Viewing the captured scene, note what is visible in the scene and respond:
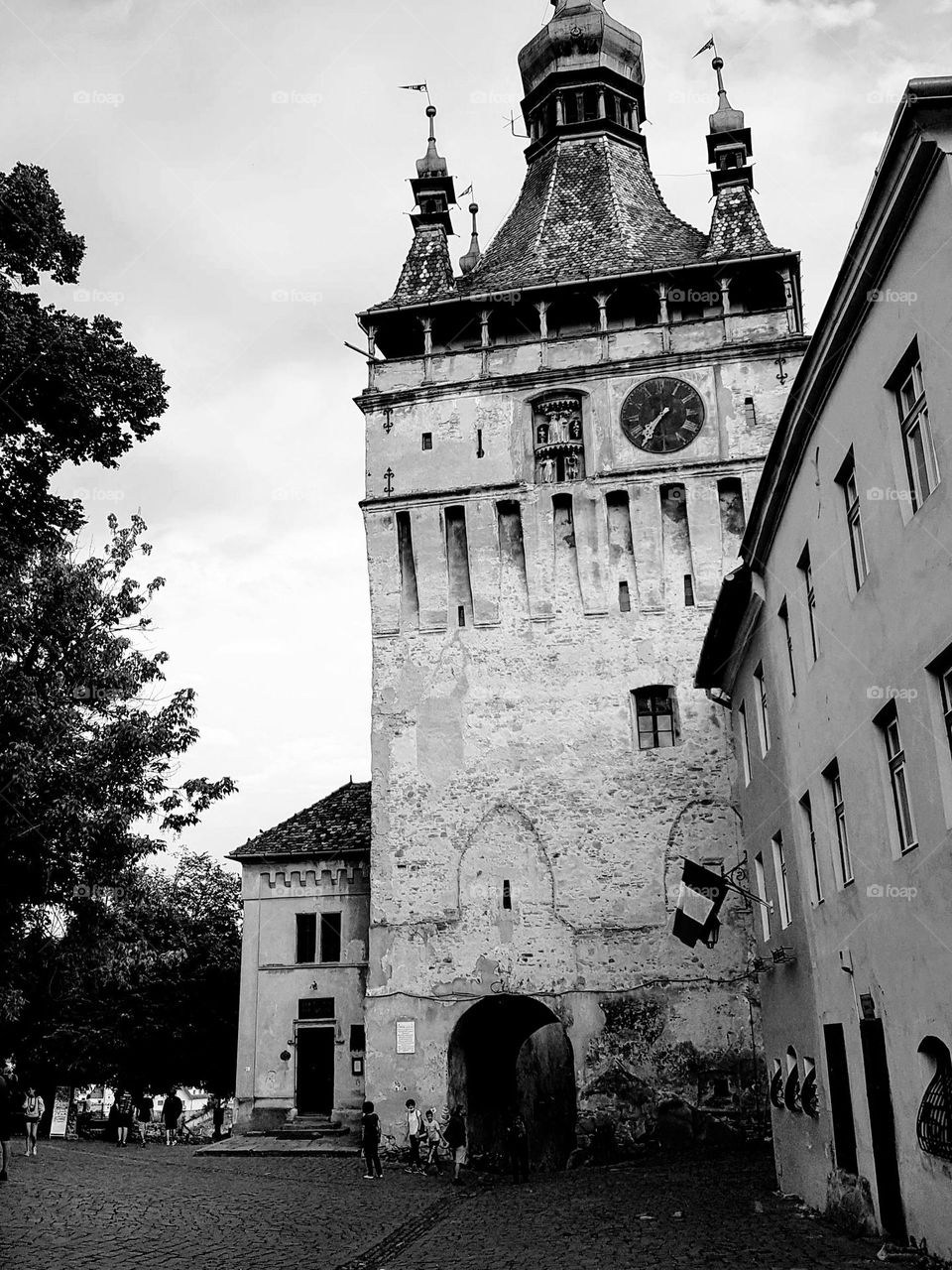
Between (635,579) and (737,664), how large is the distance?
25.2 ft

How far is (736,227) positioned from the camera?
27.7 m

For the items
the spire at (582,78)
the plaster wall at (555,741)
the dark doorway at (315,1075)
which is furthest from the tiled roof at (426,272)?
the dark doorway at (315,1075)

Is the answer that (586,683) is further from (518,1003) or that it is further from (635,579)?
(518,1003)

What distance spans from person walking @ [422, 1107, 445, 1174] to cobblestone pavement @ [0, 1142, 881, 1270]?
30.3 inches

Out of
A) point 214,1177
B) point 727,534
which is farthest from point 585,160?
point 214,1177

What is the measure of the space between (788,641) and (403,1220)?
844 centimetres

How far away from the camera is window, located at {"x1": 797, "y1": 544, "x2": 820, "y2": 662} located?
12602 mm

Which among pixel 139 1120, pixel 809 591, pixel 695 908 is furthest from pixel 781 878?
pixel 139 1120

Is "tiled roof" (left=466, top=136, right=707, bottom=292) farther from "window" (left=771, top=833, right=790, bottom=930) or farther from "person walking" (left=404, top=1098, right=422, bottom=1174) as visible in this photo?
"person walking" (left=404, top=1098, right=422, bottom=1174)

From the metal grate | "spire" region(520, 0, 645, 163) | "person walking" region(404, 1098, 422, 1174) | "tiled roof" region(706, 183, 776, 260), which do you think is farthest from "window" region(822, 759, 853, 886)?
"spire" region(520, 0, 645, 163)

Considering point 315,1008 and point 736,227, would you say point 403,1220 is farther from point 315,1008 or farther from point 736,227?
point 736,227

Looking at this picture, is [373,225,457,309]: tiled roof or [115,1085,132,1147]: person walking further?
[115,1085,132,1147]: person walking

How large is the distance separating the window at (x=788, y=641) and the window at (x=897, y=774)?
3218 mm

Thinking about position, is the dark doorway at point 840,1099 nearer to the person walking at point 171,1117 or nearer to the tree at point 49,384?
the tree at point 49,384
